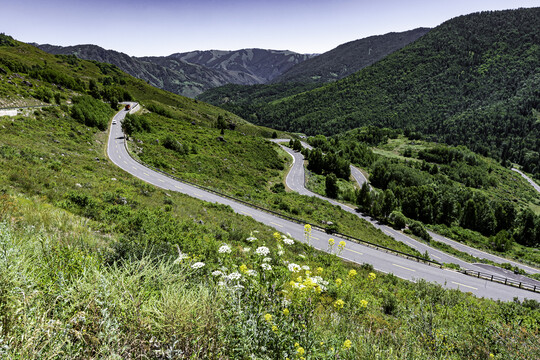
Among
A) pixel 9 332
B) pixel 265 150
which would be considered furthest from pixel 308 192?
pixel 9 332

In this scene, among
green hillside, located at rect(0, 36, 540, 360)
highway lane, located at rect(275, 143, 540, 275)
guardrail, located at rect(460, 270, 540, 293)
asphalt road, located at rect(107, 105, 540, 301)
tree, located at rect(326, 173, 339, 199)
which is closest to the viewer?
green hillside, located at rect(0, 36, 540, 360)

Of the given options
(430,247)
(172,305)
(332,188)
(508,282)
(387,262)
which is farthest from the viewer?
(332,188)

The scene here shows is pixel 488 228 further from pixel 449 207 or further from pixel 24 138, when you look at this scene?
pixel 24 138

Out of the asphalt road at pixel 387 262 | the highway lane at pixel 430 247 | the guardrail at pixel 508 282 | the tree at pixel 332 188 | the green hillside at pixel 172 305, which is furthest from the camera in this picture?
the tree at pixel 332 188

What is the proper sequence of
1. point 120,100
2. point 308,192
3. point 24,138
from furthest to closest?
point 120,100 < point 308,192 < point 24,138

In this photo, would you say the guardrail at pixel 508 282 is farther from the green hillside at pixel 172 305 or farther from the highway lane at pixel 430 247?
the green hillside at pixel 172 305

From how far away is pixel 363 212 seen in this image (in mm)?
50188

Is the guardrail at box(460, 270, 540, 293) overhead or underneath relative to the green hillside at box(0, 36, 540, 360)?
underneath

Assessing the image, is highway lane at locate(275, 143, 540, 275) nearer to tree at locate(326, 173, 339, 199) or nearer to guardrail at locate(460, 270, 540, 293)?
tree at locate(326, 173, 339, 199)

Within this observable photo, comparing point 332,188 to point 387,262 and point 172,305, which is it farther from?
point 172,305

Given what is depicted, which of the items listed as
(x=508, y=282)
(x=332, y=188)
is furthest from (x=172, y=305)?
(x=332, y=188)

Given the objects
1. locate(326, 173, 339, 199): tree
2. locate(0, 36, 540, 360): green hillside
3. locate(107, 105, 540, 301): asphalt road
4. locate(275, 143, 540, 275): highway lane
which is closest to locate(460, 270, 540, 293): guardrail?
locate(107, 105, 540, 301): asphalt road

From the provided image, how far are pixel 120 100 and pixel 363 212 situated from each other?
289 ft

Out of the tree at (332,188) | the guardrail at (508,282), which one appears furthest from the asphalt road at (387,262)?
the tree at (332,188)
